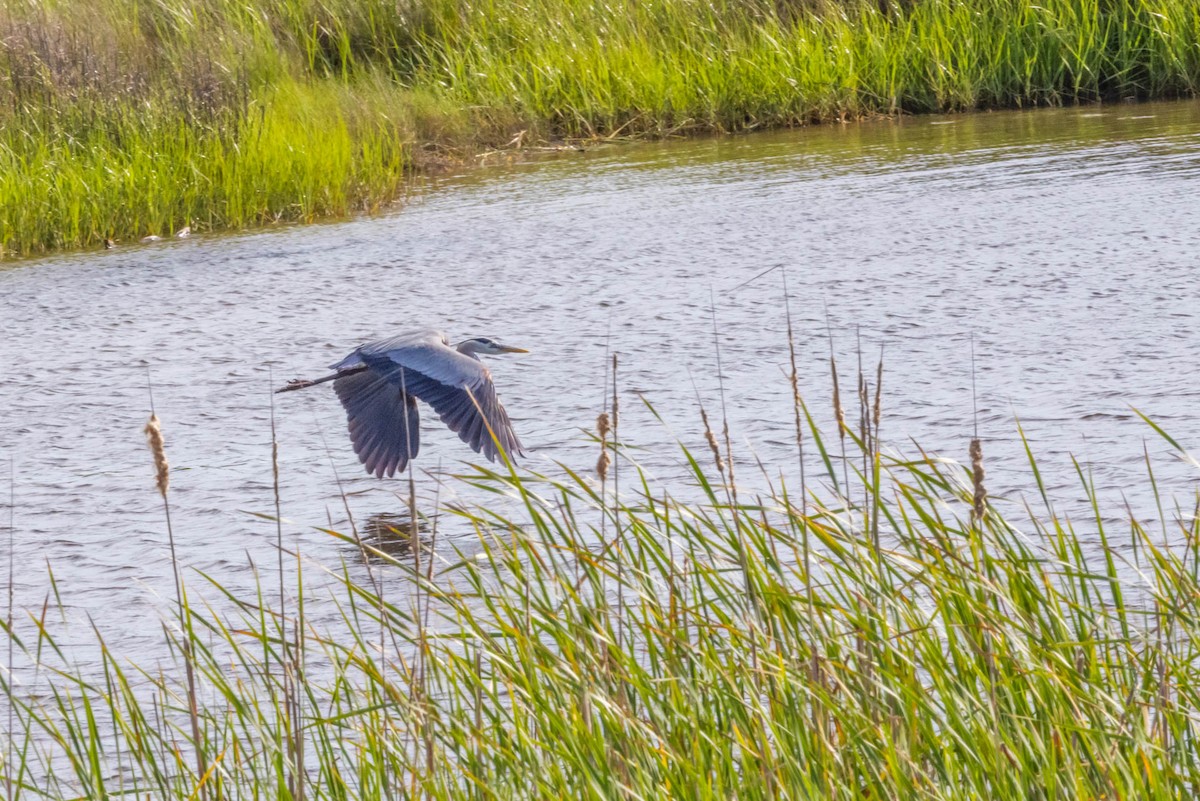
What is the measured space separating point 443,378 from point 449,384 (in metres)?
0.02

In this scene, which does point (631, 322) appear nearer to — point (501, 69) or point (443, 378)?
point (443, 378)

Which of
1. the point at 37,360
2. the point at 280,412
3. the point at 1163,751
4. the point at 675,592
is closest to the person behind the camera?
the point at 1163,751

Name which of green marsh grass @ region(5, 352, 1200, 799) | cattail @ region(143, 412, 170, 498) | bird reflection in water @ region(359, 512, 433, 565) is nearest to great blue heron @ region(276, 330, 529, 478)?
bird reflection in water @ region(359, 512, 433, 565)

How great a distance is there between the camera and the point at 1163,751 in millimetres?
1812

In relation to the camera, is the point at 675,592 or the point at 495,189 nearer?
the point at 675,592

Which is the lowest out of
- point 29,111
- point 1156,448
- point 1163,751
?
point 1156,448

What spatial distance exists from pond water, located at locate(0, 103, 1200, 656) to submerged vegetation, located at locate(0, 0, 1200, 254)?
0.68 metres

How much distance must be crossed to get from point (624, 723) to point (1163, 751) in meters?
0.59

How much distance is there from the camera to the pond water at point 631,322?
414cm

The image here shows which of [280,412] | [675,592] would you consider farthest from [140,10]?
[675,592]

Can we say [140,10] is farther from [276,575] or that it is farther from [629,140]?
[276,575]

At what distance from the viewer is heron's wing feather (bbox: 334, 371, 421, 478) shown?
4254 mm

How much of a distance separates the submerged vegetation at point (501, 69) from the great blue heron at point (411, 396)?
4.43 metres

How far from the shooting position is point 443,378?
412 centimetres
